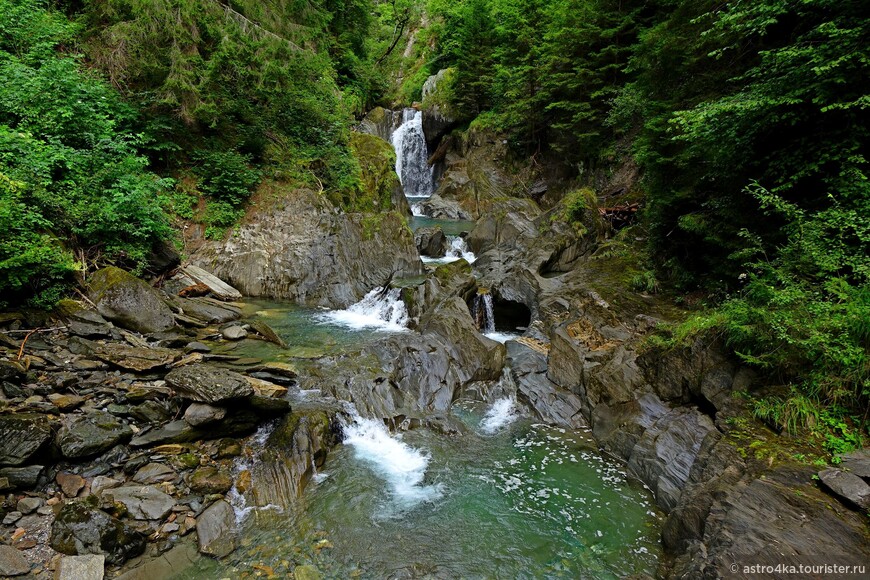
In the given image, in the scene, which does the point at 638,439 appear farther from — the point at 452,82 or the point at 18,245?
the point at 452,82

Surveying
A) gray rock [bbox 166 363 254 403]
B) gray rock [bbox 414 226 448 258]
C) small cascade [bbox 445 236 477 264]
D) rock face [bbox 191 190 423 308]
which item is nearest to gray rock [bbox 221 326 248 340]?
gray rock [bbox 166 363 254 403]

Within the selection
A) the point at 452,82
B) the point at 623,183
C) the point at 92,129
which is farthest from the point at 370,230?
the point at 452,82

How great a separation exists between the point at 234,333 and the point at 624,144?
2001 centimetres

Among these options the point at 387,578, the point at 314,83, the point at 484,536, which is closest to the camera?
the point at 387,578

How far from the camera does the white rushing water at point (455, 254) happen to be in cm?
1727

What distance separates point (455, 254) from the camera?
18359 millimetres

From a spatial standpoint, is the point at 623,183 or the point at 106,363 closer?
the point at 106,363

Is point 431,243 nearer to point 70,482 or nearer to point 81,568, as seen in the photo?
point 70,482

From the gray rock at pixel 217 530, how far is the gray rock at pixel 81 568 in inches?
37.0

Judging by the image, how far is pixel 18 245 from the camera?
243 inches

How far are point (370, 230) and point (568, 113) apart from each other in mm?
15730

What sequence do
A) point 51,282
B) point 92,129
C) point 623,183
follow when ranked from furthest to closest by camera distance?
point 623,183, point 92,129, point 51,282

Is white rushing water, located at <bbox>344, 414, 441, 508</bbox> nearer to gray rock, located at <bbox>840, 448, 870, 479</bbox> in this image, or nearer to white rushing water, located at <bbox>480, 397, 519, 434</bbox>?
white rushing water, located at <bbox>480, 397, 519, 434</bbox>

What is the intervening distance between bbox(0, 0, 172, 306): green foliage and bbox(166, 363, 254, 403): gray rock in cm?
309
